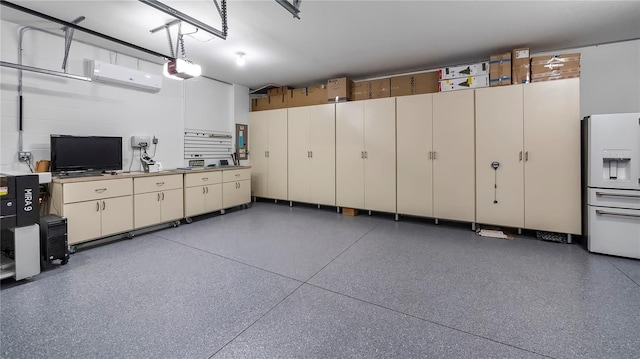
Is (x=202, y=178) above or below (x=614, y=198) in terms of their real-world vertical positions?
above

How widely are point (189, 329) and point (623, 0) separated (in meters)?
5.04

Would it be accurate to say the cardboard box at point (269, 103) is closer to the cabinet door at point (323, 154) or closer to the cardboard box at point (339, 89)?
the cabinet door at point (323, 154)

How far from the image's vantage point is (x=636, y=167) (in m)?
2.97

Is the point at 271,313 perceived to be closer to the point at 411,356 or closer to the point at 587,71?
the point at 411,356

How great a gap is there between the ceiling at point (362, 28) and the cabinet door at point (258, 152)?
1.77 m

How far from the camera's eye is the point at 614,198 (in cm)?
307

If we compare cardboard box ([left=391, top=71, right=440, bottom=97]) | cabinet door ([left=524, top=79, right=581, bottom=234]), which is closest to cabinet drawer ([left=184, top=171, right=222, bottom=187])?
cardboard box ([left=391, top=71, right=440, bottom=97])

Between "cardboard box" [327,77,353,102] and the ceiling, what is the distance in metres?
0.60

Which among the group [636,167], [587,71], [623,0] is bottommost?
[636,167]

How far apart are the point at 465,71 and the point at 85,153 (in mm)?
5695

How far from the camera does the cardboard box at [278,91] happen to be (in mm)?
6095

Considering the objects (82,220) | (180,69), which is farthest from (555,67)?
(82,220)

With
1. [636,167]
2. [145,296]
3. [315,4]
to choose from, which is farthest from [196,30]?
[636,167]

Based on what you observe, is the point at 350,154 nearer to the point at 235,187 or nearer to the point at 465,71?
the point at 465,71
